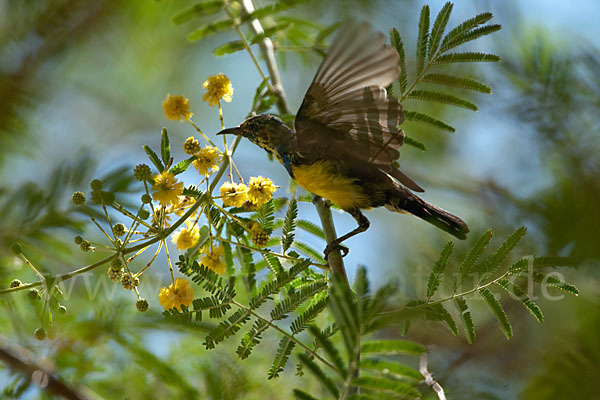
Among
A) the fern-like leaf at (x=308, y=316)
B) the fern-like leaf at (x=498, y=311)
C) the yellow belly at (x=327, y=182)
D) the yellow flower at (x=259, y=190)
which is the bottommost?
the fern-like leaf at (x=308, y=316)

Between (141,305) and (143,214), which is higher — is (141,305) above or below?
below

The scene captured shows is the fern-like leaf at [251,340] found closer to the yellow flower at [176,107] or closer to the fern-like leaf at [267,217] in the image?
the fern-like leaf at [267,217]

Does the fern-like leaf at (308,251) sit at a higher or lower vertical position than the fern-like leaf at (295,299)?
higher

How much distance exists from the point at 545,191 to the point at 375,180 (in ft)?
2.35

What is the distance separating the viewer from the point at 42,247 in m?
2.25

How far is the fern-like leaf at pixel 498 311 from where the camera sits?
1844 mm

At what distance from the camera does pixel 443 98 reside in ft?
7.14

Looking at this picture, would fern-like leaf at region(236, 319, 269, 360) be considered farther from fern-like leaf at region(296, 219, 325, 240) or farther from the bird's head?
the bird's head

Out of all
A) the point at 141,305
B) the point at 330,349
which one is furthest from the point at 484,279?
the point at 141,305

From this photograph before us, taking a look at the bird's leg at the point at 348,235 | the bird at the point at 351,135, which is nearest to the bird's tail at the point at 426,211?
the bird at the point at 351,135

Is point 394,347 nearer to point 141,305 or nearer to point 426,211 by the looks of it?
point 141,305

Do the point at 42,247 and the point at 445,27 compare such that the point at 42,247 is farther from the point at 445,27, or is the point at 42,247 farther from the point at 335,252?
the point at 445,27

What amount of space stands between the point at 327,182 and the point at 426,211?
47cm

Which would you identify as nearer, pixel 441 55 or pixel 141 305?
pixel 141 305
